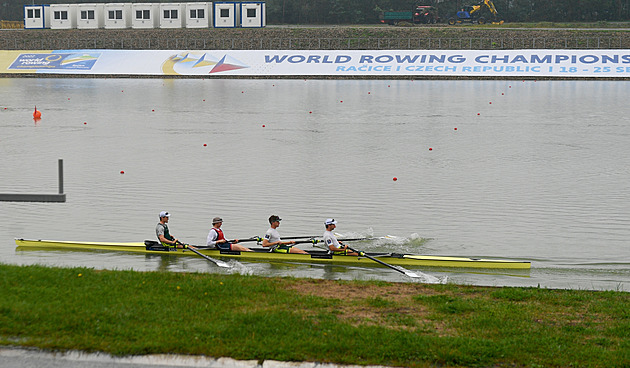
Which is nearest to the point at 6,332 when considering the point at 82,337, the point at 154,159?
the point at 82,337

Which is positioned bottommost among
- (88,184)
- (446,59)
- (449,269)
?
(449,269)

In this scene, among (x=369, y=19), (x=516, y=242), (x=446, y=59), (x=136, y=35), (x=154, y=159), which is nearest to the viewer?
(x=516, y=242)

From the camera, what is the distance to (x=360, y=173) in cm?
2289

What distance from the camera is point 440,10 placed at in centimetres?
8688

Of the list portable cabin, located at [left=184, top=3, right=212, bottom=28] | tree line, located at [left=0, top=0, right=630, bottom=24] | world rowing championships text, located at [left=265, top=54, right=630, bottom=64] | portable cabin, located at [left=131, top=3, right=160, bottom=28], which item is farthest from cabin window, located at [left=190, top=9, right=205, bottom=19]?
tree line, located at [left=0, top=0, right=630, bottom=24]

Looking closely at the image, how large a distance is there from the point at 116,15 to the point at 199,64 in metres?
15.6

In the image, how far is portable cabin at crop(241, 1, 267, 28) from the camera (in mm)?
70500

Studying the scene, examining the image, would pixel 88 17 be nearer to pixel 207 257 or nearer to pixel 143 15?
pixel 143 15

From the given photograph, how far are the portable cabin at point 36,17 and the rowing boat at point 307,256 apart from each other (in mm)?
63374

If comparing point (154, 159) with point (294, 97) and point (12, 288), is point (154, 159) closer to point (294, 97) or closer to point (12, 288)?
point (12, 288)

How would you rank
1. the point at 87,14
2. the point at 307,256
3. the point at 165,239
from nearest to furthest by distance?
1. the point at 307,256
2. the point at 165,239
3. the point at 87,14

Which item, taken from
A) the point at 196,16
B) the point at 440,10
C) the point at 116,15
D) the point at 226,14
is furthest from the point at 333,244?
the point at 440,10

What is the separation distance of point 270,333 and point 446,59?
5366cm

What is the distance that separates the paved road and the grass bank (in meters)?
0.10
